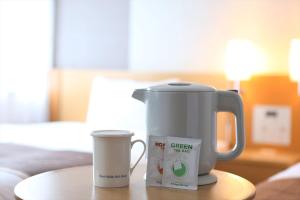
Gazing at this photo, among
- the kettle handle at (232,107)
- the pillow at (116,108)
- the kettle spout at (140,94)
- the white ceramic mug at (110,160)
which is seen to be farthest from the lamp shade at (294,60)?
the white ceramic mug at (110,160)

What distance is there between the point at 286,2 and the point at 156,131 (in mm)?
1970

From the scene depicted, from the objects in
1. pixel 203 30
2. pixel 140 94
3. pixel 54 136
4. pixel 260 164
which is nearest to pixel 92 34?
pixel 203 30

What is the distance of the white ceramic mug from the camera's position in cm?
111

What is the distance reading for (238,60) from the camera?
9.32 feet

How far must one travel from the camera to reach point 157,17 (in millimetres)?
3352

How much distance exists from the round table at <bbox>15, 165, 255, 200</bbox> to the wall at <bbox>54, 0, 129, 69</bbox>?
96.0 inches

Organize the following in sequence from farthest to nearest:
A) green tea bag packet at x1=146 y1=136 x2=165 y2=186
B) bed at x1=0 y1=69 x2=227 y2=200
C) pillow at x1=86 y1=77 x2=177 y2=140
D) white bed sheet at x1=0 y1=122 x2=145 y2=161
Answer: pillow at x1=86 y1=77 x2=177 y2=140 < white bed sheet at x1=0 y1=122 x2=145 y2=161 < bed at x1=0 y1=69 x2=227 y2=200 < green tea bag packet at x1=146 y1=136 x2=165 y2=186

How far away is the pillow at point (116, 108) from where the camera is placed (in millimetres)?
2807

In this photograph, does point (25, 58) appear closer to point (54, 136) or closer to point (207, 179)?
point (54, 136)

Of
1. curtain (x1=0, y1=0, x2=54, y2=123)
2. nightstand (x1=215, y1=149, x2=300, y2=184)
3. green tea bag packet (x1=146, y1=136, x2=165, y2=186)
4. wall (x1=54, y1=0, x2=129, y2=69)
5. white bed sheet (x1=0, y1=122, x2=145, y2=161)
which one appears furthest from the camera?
wall (x1=54, y1=0, x2=129, y2=69)

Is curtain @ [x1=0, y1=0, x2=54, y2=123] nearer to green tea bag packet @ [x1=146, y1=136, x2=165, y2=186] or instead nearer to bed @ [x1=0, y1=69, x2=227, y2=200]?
bed @ [x1=0, y1=69, x2=227, y2=200]

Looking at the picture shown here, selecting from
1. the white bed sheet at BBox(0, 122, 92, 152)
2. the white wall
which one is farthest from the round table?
the white wall

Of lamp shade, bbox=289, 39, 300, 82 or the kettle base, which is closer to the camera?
the kettle base

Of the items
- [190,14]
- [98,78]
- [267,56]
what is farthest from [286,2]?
[98,78]
